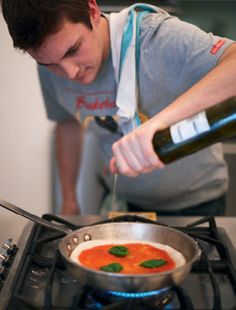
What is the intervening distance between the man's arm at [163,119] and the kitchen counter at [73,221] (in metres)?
0.30

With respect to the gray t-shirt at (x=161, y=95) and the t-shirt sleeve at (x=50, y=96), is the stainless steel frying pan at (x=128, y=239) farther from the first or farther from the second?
the t-shirt sleeve at (x=50, y=96)

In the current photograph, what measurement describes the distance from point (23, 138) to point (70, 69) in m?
0.84

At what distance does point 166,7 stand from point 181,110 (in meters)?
1.05

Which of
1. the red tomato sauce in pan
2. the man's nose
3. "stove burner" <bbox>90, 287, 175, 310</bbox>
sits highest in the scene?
the man's nose

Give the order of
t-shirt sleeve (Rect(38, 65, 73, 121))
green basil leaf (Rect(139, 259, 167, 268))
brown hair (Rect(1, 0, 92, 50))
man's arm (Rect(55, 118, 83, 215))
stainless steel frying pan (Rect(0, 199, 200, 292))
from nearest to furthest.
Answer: stainless steel frying pan (Rect(0, 199, 200, 292)), green basil leaf (Rect(139, 259, 167, 268)), brown hair (Rect(1, 0, 92, 50)), t-shirt sleeve (Rect(38, 65, 73, 121)), man's arm (Rect(55, 118, 83, 215))

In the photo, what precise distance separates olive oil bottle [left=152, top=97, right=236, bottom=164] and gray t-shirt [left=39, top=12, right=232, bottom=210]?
0.27m

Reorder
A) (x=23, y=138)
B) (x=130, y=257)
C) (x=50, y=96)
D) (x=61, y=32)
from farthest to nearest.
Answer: (x=23, y=138), (x=50, y=96), (x=61, y=32), (x=130, y=257)

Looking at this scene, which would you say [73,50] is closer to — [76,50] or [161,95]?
[76,50]

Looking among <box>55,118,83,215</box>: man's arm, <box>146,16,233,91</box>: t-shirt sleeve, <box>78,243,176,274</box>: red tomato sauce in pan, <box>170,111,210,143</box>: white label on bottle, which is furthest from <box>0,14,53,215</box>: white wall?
<box>170,111,210,143</box>: white label on bottle

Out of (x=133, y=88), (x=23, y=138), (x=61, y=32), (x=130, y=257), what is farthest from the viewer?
(x=23, y=138)

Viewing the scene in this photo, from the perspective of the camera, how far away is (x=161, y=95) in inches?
39.6

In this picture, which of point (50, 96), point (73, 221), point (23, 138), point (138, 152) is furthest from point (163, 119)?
point (23, 138)

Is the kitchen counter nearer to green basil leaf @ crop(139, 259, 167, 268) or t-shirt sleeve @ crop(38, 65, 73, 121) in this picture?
green basil leaf @ crop(139, 259, 167, 268)

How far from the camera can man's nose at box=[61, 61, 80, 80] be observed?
0.88 meters
